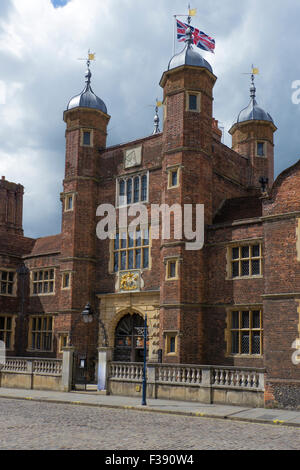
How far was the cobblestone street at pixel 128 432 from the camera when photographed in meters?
10.3

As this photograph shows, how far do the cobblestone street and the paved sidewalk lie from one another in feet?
1.38

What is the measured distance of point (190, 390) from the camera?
1845cm

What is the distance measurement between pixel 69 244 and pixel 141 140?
6.34 metres

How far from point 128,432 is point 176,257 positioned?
36.1 ft

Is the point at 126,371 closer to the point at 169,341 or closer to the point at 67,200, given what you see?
the point at 169,341

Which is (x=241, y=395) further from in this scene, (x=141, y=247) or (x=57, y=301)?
(x=57, y=301)

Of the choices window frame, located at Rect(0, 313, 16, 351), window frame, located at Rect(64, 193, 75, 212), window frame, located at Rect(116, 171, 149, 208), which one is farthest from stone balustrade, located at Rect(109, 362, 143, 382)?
window frame, located at Rect(0, 313, 16, 351)

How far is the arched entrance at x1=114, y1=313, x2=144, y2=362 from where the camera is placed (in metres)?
24.6

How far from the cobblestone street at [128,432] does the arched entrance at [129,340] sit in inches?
334

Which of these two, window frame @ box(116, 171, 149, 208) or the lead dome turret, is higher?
the lead dome turret

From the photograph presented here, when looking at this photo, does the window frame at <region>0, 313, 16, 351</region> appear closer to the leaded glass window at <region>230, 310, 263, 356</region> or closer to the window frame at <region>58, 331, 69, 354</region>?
the window frame at <region>58, 331, 69, 354</region>

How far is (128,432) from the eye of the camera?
38.7ft

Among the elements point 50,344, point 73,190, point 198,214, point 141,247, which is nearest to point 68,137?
point 73,190

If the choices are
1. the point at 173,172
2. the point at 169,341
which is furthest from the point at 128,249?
the point at 169,341
